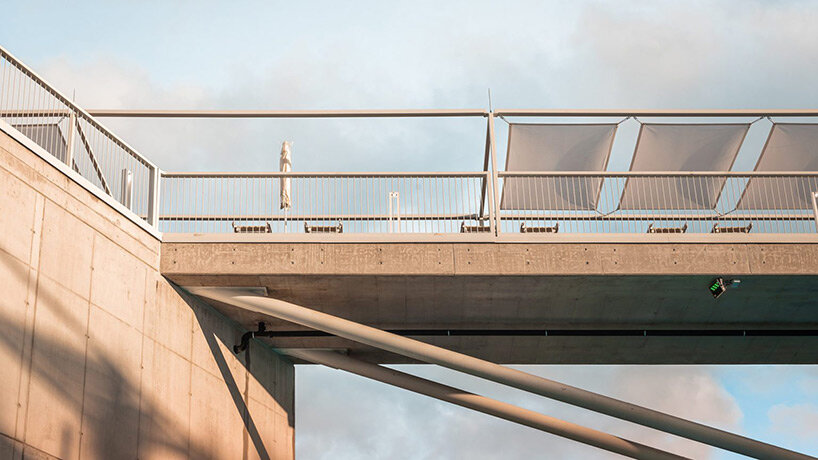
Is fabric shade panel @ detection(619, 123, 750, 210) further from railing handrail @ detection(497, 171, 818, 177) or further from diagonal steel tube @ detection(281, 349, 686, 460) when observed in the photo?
diagonal steel tube @ detection(281, 349, 686, 460)

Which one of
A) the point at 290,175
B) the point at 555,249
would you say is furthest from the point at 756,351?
the point at 290,175

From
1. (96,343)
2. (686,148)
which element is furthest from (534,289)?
(96,343)

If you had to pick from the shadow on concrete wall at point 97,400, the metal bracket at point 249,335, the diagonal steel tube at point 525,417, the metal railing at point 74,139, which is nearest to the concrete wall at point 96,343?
the shadow on concrete wall at point 97,400

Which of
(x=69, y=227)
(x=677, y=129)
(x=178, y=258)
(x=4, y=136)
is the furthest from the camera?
(x=677, y=129)

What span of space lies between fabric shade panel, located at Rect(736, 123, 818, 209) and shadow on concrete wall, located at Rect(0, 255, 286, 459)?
14.0 m

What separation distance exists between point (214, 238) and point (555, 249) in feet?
22.7

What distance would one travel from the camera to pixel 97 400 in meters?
17.5

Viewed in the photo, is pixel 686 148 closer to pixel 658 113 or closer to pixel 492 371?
pixel 658 113

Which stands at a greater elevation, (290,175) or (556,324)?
(290,175)

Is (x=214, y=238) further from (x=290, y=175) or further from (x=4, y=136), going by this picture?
(x=4, y=136)

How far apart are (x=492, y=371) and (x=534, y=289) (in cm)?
195

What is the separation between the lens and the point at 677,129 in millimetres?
25172

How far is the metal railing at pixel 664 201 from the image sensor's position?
22.7 m

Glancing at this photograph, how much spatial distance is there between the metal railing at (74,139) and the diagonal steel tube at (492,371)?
239 centimetres
